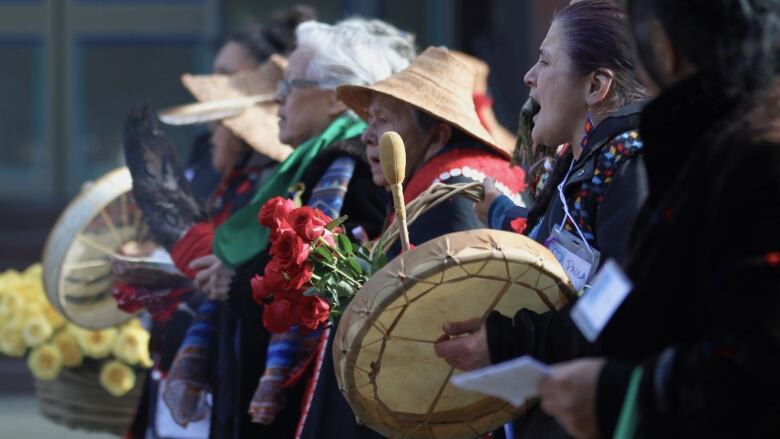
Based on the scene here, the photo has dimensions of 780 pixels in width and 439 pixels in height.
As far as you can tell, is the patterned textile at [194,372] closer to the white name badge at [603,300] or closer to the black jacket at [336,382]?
the black jacket at [336,382]

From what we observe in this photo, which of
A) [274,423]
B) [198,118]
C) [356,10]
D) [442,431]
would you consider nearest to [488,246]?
[442,431]

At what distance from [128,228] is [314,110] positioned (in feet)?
3.08

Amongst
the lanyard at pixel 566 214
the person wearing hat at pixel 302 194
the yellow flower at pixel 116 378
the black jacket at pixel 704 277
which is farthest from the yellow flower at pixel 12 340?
the black jacket at pixel 704 277

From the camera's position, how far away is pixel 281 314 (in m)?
2.89

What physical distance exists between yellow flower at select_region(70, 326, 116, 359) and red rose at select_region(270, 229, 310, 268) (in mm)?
2264

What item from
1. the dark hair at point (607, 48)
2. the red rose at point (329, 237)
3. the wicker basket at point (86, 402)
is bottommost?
the wicker basket at point (86, 402)

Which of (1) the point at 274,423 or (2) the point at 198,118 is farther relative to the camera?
(2) the point at 198,118

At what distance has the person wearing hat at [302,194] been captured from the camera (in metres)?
3.73

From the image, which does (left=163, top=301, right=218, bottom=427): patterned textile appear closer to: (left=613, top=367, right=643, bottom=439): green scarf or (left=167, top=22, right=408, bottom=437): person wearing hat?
(left=167, top=22, right=408, bottom=437): person wearing hat

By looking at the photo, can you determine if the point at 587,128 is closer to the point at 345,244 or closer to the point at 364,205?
the point at 345,244

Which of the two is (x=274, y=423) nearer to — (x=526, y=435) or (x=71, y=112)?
(x=526, y=435)

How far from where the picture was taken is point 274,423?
3.90 m

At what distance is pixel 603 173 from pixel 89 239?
251 cm

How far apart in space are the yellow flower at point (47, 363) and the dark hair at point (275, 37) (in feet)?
4.38
